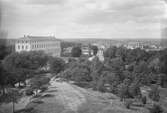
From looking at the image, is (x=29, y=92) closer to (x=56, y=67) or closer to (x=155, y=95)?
(x=155, y=95)

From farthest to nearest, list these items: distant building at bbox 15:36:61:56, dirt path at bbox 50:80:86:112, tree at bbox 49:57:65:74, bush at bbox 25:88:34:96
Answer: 1. distant building at bbox 15:36:61:56
2. tree at bbox 49:57:65:74
3. bush at bbox 25:88:34:96
4. dirt path at bbox 50:80:86:112

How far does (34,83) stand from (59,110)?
1555mm

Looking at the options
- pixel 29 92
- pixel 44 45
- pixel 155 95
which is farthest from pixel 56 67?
pixel 44 45

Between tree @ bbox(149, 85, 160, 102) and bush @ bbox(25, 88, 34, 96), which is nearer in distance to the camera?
bush @ bbox(25, 88, 34, 96)

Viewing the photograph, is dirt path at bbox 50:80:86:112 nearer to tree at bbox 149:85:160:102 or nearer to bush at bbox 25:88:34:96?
bush at bbox 25:88:34:96

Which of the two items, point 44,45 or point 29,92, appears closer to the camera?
point 29,92

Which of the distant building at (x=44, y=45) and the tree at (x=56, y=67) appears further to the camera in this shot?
the distant building at (x=44, y=45)

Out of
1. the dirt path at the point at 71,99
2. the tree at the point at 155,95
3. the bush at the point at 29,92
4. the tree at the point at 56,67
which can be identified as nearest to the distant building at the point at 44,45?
the tree at the point at 56,67

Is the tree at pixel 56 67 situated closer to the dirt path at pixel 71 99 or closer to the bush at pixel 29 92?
the bush at pixel 29 92

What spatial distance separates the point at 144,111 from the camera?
253 cm

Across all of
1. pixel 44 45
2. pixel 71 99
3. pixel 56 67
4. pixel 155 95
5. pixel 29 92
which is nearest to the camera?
pixel 71 99

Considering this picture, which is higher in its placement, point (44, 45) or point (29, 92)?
point (44, 45)

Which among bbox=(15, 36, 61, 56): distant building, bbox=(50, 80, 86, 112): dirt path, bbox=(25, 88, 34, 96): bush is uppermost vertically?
bbox=(15, 36, 61, 56): distant building

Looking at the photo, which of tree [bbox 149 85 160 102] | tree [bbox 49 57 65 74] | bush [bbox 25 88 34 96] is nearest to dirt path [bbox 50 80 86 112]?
bush [bbox 25 88 34 96]
